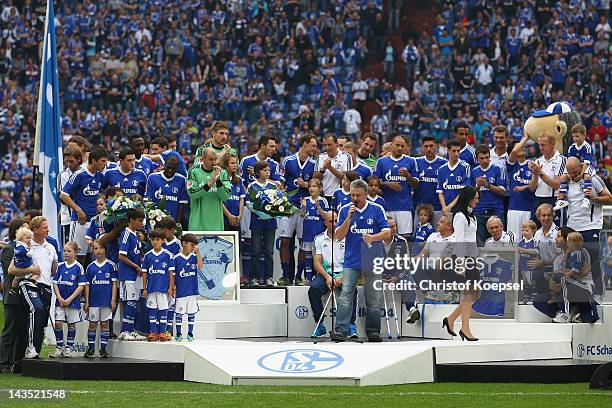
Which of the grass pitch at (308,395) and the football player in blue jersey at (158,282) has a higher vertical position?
the football player in blue jersey at (158,282)

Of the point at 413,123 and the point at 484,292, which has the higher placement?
the point at 413,123

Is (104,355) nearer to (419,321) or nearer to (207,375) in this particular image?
(207,375)

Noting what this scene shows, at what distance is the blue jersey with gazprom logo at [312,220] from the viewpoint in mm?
18047

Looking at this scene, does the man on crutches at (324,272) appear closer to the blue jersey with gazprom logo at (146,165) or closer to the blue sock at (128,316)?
the blue sock at (128,316)

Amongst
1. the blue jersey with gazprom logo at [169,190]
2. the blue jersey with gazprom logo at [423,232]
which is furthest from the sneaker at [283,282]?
the blue jersey with gazprom logo at [423,232]

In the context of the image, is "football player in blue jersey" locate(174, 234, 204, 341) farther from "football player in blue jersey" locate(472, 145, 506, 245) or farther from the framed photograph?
"football player in blue jersey" locate(472, 145, 506, 245)

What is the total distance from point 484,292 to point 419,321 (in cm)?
119

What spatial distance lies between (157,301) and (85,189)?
2.19 metres

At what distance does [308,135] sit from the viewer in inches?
731

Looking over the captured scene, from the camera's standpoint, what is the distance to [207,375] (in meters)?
14.8

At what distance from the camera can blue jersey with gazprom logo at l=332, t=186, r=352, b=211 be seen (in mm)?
17234

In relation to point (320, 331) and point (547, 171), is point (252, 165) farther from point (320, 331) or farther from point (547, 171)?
point (547, 171)

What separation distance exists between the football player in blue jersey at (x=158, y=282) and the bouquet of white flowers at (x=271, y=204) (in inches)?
77.5

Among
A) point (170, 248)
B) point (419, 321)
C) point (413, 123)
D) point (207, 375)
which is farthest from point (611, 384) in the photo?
point (413, 123)
